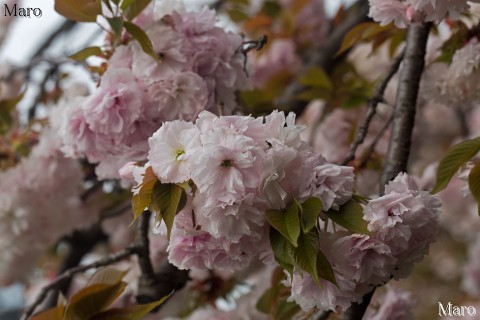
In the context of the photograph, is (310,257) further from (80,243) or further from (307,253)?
(80,243)

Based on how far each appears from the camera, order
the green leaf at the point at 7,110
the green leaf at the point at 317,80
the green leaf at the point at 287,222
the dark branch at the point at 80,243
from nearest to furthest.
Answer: the green leaf at the point at 287,222
the green leaf at the point at 7,110
the green leaf at the point at 317,80
the dark branch at the point at 80,243

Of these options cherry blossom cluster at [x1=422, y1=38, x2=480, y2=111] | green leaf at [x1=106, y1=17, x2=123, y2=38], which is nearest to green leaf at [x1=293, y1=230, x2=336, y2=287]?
green leaf at [x1=106, y1=17, x2=123, y2=38]

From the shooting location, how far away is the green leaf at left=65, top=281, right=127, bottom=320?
0.73 meters

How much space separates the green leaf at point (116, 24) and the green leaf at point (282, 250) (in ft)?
1.19

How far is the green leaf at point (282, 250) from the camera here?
0.67m

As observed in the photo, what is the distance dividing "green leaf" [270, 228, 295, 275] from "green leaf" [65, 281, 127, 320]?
7.1 inches

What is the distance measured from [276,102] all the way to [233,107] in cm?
70

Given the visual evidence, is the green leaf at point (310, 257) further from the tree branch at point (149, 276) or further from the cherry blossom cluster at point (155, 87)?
the tree branch at point (149, 276)

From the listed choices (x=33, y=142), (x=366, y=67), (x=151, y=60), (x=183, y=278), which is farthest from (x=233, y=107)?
(x=366, y=67)

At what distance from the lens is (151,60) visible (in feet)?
3.02

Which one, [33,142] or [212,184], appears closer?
[212,184]

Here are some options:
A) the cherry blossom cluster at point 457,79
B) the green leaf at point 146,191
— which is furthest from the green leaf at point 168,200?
the cherry blossom cluster at point 457,79

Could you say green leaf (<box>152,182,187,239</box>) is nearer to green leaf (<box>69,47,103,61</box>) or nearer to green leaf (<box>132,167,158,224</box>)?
green leaf (<box>132,167,158,224</box>)

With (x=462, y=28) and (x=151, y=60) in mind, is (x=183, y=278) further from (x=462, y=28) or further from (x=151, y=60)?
(x=462, y=28)
